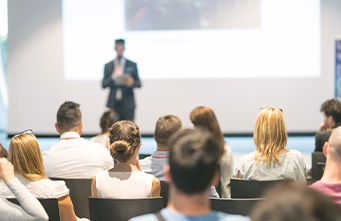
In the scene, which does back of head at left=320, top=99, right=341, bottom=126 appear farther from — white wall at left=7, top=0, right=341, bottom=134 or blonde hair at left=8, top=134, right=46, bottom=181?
white wall at left=7, top=0, right=341, bottom=134

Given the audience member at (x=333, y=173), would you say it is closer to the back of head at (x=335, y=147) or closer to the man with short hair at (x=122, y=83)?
the back of head at (x=335, y=147)

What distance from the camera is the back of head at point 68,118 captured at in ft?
11.1

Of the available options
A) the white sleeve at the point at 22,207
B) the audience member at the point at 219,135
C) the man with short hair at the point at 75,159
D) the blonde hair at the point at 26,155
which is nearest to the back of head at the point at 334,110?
the audience member at the point at 219,135

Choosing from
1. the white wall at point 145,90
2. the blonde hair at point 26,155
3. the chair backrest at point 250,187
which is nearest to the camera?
the blonde hair at point 26,155

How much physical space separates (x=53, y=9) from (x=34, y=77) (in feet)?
4.62

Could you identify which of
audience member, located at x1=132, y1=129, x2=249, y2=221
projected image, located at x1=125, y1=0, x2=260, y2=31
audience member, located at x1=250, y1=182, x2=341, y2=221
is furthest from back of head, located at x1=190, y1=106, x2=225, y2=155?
projected image, located at x1=125, y1=0, x2=260, y2=31

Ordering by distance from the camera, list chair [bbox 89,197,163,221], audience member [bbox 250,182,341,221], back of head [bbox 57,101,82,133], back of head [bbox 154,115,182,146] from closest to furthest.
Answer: audience member [bbox 250,182,341,221]
chair [bbox 89,197,163,221]
back of head [bbox 154,115,182,146]
back of head [bbox 57,101,82,133]

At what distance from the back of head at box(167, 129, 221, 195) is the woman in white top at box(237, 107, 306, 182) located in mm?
1723

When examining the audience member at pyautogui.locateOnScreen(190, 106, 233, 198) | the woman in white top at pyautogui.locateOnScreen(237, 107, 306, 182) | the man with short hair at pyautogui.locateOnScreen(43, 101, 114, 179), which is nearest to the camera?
the woman in white top at pyautogui.locateOnScreen(237, 107, 306, 182)

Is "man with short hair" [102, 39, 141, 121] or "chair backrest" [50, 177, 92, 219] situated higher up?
"man with short hair" [102, 39, 141, 121]

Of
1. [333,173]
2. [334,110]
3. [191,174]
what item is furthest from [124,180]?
[334,110]

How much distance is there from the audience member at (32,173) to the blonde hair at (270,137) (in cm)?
124

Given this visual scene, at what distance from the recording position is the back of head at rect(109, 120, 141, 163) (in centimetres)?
241

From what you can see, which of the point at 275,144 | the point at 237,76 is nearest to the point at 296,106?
the point at 237,76
